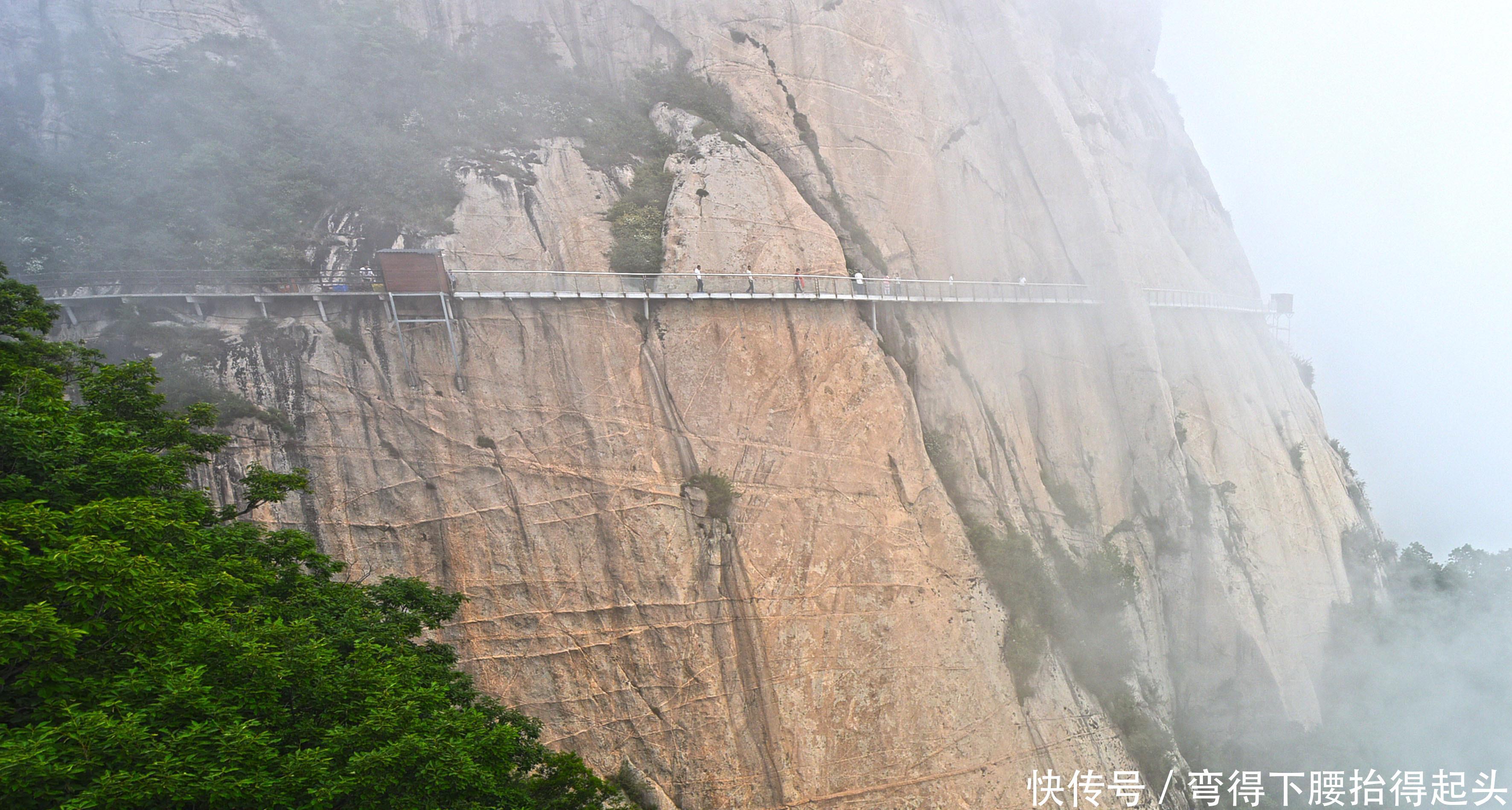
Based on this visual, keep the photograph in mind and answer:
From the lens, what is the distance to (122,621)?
8.34m

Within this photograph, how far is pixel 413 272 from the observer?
20.2 metres

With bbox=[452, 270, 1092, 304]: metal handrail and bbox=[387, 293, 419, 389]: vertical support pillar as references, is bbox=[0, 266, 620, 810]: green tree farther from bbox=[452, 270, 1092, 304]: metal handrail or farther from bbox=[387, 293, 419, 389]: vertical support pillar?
bbox=[452, 270, 1092, 304]: metal handrail

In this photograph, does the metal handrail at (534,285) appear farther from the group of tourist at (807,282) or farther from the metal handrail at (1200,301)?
the metal handrail at (1200,301)

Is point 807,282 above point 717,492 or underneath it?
above

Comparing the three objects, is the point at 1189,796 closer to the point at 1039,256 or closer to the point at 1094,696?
the point at 1094,696

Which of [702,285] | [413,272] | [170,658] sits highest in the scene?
[413,272]

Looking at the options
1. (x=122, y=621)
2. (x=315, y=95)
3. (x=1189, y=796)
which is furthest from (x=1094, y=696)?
(x=315, y=95)

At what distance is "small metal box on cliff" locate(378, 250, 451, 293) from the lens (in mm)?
19891

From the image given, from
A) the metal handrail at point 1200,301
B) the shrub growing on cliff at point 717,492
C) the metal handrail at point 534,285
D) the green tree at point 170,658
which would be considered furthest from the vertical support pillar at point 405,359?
the metal handrail at point 1200,301

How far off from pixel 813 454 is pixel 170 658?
16.3 meters

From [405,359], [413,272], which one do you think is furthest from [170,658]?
[413,272]

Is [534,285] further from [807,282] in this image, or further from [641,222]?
[807,282]

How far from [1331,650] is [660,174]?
34.4 metres

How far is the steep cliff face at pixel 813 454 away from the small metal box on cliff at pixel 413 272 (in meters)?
1.16
